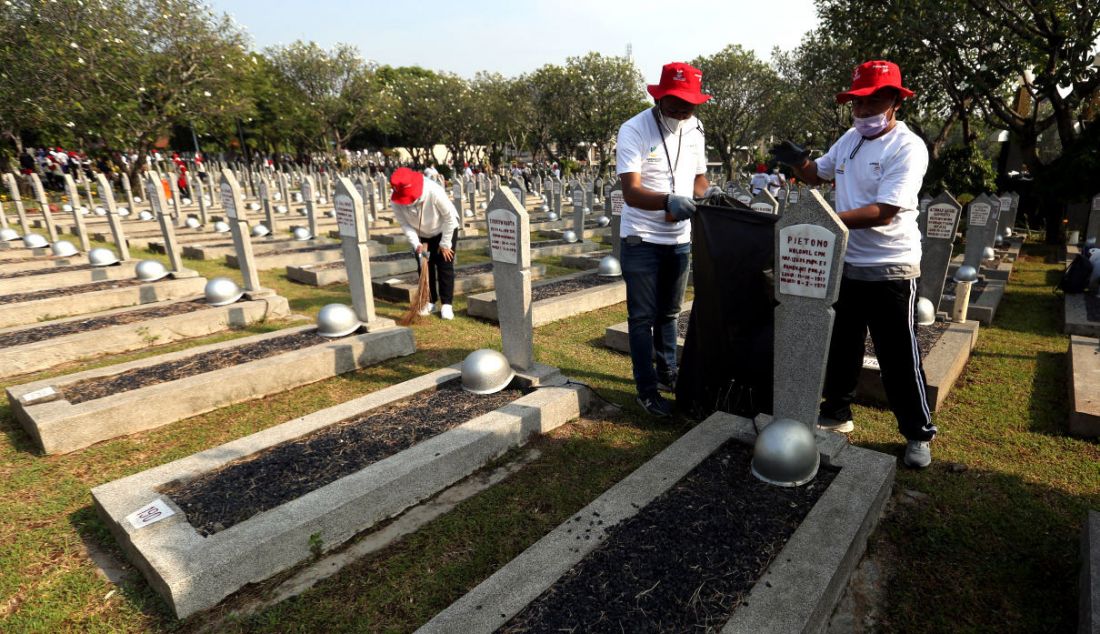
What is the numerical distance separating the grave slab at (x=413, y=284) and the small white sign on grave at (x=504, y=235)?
384 centimetres

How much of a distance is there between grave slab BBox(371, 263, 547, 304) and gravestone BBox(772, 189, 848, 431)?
5.92 meters

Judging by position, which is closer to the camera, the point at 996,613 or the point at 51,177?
the point at 996,613

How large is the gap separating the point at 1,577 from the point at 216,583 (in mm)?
1177

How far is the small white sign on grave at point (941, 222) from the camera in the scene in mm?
6328

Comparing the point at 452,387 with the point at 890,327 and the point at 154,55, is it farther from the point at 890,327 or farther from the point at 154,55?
the point at 154,55

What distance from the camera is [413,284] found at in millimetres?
8445

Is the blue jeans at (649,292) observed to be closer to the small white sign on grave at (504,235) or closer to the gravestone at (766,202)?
the small white sign on grave at (504,235)

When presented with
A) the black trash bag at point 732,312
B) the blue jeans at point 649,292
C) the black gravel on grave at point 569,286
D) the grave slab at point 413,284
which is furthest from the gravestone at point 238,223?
the black trash bag at point 732,312

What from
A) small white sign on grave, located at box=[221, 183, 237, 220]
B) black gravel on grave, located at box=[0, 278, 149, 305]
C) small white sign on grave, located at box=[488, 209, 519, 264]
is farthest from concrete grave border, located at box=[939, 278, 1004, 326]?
black gravel on grave, located at box=[0, 278, 149, 305]

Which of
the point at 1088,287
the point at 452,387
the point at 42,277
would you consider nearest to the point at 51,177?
the point at 42,277

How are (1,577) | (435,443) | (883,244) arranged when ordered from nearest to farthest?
1. (1,577)
2. (883,244)
3. (435,443)

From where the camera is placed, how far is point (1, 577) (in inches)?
112

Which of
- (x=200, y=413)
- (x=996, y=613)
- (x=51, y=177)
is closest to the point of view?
(x=996, y=613)

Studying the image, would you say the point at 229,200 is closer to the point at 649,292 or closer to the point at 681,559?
the point at 649,292
